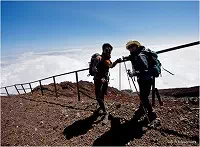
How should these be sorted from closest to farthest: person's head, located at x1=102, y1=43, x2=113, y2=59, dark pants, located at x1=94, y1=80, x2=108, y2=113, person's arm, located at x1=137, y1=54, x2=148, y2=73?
person's arm, located at x1=137, y1=54, x2=148, y2=73, person's head, located at x1=102, y1=43, x2=113, y2=59, dark pants, located at x1=94, y1=80, x2=108, y2=113

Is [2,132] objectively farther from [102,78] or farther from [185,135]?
[185,135]

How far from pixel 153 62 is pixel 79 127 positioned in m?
2.73

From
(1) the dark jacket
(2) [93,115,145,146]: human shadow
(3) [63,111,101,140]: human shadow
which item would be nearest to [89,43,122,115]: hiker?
(3) [63,111,101,140]: human shadow

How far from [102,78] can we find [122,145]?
2.09 metres

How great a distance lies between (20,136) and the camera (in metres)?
6.52

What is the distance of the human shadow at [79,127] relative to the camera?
604cm

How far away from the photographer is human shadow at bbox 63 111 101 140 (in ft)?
19.8

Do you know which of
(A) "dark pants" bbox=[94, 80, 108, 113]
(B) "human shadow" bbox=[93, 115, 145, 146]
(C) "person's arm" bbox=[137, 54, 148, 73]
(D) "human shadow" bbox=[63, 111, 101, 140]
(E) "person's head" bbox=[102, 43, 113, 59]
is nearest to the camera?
(C) "person's arm" bbox=[137, 54, 148, 73]

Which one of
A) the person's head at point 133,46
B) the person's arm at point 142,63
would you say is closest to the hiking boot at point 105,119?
the person's arm at point 142,63

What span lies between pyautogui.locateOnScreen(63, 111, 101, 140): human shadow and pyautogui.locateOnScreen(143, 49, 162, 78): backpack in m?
2.26

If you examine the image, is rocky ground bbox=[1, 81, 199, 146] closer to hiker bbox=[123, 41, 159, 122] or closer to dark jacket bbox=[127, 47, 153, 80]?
hiker bbox=[123, 41, 159, 122]

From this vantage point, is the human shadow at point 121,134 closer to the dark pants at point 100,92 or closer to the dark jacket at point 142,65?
the dark pants at point 100,92

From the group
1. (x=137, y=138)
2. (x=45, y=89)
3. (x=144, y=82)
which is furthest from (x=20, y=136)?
(x=45, y=89)

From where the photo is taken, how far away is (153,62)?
5.06 meters
